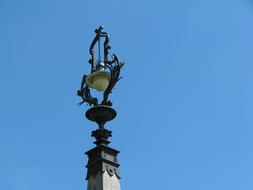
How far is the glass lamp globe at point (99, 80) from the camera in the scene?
12.2 meters

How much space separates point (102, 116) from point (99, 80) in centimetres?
76

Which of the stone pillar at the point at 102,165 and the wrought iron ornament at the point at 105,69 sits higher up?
the wrought iron ornament at the point at 105,69

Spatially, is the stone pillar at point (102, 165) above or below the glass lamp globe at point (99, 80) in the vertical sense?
below

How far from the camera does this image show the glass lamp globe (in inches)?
482

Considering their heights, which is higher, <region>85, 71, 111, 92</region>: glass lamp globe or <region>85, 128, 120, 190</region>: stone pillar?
<region>85, 71, 111, 92</region>: glass lamp globe

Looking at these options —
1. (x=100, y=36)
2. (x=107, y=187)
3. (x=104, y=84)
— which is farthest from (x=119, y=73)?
(x=107, y=187)

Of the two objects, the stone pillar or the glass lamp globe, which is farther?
the glass lamp globe

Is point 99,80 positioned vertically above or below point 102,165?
above

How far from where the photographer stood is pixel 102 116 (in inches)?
467

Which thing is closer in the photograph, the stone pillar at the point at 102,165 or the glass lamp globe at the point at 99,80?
the stone pillar at the point at 102,165

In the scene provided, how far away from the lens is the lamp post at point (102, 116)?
36.7 feet

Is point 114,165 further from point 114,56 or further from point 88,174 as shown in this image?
point 114,56

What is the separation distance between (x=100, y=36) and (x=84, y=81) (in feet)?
4.06

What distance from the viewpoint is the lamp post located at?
11.2 meters
